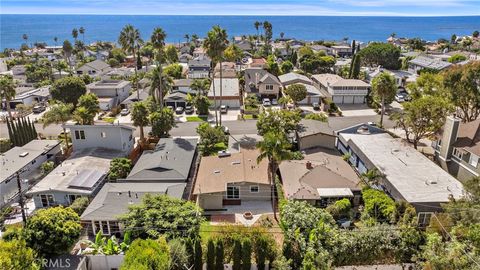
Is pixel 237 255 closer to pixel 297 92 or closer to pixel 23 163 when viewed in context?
pixel 23 163

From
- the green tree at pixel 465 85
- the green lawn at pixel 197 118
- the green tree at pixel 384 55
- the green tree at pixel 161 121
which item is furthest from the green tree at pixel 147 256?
the green tree at pixel 384 55

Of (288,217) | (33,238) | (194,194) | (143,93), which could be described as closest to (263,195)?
(194,194)

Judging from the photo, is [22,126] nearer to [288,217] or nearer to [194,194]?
[194,194]

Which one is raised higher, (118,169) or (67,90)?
(67,90)

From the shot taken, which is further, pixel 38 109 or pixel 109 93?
pixel 109 93

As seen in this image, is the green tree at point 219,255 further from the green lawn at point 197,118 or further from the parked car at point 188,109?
the parked car at point 188,109

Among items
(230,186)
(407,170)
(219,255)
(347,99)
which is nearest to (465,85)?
(407,170)

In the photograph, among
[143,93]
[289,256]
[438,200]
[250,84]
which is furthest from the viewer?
[250,84]
